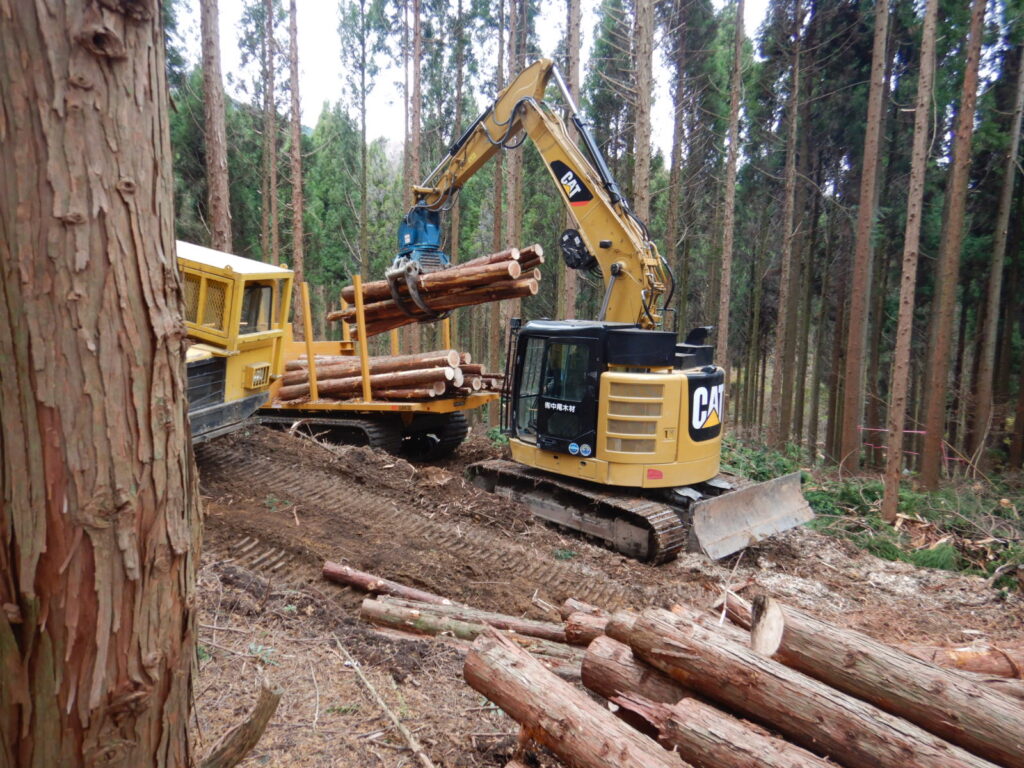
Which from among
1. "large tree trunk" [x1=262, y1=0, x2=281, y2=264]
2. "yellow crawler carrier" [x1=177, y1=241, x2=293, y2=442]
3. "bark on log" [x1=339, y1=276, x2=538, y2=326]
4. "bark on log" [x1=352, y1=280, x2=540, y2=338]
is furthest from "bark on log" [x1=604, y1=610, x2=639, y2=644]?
"large tree trunk" [x1=262, y1=0, x2=281, y2=264]

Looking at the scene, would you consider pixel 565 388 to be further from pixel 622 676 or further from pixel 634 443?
pixel 622 676

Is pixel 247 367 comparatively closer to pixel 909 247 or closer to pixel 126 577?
pixel 126 577

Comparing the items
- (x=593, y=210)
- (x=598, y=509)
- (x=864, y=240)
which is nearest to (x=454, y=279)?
(x=593, y=210)

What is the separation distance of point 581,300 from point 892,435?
15.8m

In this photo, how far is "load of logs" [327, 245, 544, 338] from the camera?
8.25m

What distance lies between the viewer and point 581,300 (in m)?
24.5

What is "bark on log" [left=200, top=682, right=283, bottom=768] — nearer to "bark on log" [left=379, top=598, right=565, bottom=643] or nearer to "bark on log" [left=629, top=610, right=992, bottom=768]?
"bark on log" [left=629, top=610, right=992, bottom=768]

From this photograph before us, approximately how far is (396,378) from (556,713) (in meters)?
7.37

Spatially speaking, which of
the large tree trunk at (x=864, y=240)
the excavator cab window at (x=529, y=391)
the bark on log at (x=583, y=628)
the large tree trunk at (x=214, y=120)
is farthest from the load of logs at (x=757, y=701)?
the large tree trunk at (x=864, y=240)

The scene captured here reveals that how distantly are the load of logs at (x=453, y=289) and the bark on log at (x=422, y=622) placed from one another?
4.41 m

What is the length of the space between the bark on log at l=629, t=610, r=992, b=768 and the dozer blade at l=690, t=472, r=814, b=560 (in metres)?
4.55

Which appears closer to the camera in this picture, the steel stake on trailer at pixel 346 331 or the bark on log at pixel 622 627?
the bark on log at pixel 622 627

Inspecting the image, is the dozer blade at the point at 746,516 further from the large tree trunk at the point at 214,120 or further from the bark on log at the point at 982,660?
the large tree trunk at the point at 214,120

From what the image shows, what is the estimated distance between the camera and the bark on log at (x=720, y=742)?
230 cm
